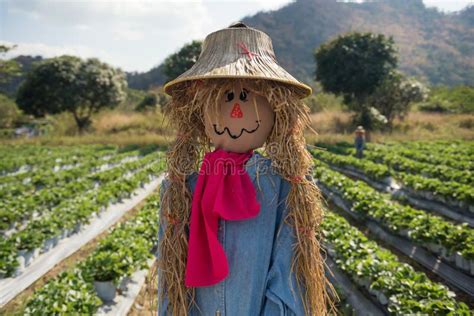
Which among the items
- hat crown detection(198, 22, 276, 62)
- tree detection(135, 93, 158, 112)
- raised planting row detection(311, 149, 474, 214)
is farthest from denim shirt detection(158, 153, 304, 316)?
tree detection(135, 93, 158, 112)

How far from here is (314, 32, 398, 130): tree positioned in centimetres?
1964

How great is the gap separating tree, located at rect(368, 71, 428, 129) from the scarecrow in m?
20.5

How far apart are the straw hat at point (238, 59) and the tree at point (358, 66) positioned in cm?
1918

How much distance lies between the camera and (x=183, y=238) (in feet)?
5.49

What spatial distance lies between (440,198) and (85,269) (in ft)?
21.7

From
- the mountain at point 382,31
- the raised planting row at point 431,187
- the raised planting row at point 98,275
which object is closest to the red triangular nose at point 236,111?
the raised planting row at point 98,275

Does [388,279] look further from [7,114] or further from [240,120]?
[7,114]

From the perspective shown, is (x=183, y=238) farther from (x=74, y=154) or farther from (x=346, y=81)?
(x=346, y=81)

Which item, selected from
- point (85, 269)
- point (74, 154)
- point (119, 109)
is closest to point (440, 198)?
point (85, 269)

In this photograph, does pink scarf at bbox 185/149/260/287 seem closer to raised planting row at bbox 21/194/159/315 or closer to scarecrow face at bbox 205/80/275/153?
scarecrow face at bbox 205/80/275/153

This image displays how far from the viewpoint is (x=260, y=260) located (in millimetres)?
1571

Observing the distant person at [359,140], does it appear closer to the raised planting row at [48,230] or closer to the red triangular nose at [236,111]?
the raised planting row at [48,230]

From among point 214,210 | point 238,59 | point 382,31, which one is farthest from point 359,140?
point 382,31

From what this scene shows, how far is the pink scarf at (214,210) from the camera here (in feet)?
4.89
